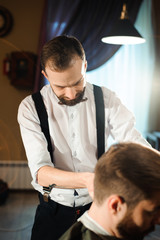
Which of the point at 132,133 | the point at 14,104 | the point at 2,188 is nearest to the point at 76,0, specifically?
the point at 14,104

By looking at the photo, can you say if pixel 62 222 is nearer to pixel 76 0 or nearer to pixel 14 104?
pixel 14 104

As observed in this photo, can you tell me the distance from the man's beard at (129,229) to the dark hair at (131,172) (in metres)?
0.07

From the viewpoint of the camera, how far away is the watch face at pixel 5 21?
4539 mm

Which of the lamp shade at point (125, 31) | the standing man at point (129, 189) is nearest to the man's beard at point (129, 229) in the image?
the standing man at point (129, 189)

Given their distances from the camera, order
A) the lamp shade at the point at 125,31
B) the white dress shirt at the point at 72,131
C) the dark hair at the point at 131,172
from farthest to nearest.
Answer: the lamp shade at the point at 125,31, the white dress shirt at the point at 72,131, the dark hair at the point at 131,172

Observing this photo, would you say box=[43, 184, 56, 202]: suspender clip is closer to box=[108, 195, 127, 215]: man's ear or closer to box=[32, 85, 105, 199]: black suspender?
box=[32, 85, 105, 199]: black suspender

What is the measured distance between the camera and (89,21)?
4426mm

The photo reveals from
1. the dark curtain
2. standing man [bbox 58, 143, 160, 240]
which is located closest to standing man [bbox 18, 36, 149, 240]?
standing man [bbox 58, 143, 160, 240]

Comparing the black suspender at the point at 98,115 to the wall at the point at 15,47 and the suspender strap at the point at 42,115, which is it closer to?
the suspender strap at the point at 42,115

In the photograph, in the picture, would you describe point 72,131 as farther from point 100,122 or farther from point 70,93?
point 70,93

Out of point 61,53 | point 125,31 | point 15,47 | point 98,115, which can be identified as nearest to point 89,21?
point 15,47

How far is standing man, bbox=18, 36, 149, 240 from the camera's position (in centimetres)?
147

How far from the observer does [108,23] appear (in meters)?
4.46

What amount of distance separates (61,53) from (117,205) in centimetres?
79
